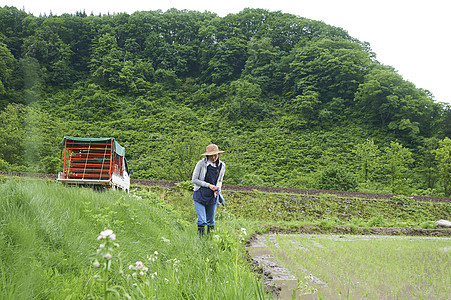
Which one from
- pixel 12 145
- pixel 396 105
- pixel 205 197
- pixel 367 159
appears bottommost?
pixel 12 145

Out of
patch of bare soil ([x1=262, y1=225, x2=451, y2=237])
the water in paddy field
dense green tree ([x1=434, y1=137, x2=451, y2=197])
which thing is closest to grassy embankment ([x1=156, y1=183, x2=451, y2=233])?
patch of bare soil ([x1=262, y1=225, x2=451, y2=237])

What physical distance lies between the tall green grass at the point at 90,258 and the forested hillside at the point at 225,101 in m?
18.2

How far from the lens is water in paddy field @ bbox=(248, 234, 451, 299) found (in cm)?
347

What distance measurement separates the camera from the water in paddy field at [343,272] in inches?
137

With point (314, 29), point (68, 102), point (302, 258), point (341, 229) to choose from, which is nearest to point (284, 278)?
point (302, 258)

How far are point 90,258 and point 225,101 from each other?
51075 millimetres

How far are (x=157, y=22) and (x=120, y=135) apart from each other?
42862 mm

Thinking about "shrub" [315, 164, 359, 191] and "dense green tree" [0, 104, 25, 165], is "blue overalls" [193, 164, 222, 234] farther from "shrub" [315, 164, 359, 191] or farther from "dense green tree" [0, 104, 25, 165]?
"dense green tree" [0, 104, 25, 165]

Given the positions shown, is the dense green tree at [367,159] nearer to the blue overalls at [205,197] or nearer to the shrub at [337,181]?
the shrub at [337,181]

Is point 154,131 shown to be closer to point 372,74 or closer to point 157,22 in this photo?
point 372,74

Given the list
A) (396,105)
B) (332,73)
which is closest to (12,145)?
(396,105)

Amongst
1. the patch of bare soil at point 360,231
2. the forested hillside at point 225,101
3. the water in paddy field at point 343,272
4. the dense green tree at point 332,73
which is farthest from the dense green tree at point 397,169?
the water in paddy field at point 343,272

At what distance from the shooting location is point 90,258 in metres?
1.67

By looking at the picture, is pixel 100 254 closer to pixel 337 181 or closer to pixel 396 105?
pixel 337 181
